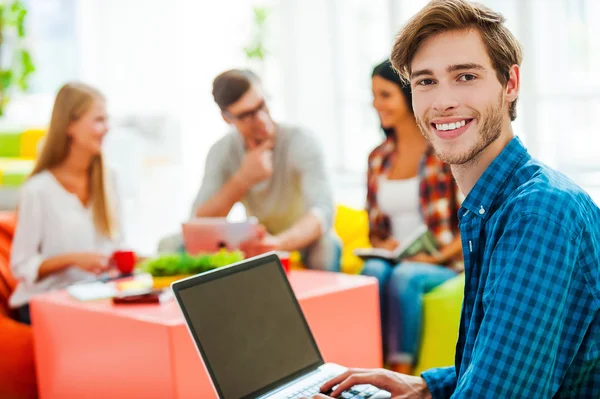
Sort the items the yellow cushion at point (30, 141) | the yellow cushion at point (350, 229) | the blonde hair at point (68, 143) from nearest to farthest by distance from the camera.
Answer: the blonde hair at point (68, 143)
the yellow cushion at point (350, 229)
the yellow cushion at point (30, 141)

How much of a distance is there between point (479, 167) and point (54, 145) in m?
2.22

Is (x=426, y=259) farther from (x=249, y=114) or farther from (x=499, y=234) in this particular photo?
(x=499, y=234)

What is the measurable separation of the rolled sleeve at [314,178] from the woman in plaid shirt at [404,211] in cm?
17

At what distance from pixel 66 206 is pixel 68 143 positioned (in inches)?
10.3

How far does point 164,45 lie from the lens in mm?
8273

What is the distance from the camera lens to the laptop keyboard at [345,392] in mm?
1482

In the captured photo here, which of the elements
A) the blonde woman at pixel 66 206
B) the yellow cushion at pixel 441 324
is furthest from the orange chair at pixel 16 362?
the yellow cushion at pixel 441 324

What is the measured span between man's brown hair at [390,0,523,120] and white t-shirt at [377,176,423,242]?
1682mm

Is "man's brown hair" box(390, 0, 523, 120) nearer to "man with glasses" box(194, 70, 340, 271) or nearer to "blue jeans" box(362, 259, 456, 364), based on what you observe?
"blue jeans" box(362, 259, 456, 364)

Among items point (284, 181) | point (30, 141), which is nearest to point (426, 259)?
point (284, 181)

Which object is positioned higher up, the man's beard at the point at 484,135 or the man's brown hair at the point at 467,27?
the man's brown hair at the point at 467,27

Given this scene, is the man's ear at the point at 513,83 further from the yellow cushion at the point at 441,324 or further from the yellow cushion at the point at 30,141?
the yellow cushion at the point at 30,141

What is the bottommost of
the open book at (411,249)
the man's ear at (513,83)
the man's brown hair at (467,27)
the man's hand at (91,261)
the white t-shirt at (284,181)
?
the open book at (411,249)

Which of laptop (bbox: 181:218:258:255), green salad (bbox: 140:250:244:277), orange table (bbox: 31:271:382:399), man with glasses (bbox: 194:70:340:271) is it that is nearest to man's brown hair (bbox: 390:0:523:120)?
orange table (bbox: 31:271:382:399)
